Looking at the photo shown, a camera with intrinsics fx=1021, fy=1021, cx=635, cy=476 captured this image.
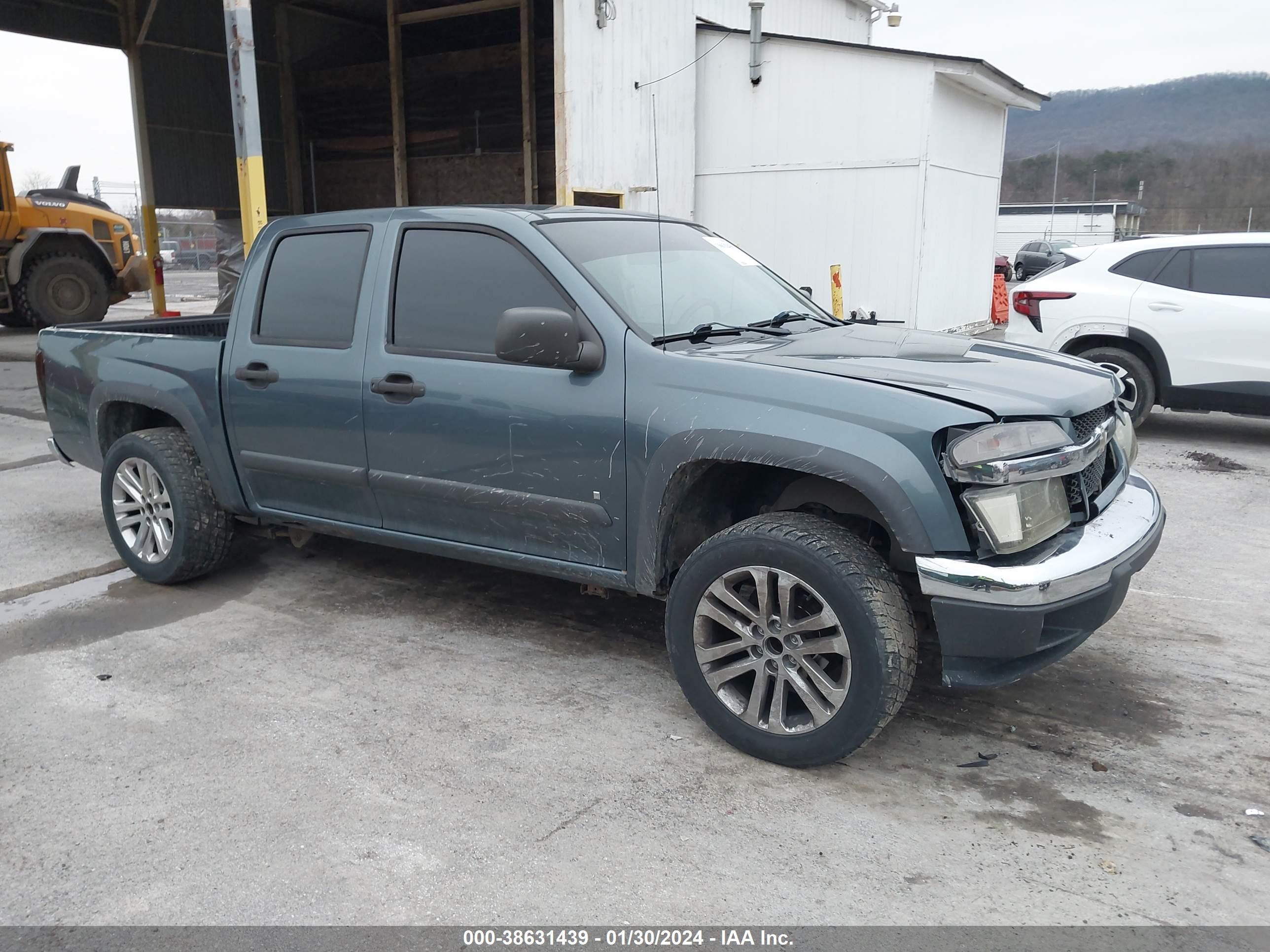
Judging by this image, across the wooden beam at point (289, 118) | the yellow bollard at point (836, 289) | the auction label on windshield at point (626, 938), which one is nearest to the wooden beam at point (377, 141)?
the wooden beam at point (289, 118)

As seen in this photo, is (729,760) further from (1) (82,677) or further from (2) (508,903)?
(1) (82,677)

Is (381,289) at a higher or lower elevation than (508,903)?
higher

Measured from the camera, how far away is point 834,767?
11.0ft

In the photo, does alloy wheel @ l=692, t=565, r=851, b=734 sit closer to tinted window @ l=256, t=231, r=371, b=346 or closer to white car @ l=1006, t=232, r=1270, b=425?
tinted window @ l=256, t=231, r=371, b=346

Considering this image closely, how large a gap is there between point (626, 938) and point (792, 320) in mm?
2626

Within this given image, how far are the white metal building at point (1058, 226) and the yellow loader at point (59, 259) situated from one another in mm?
38738

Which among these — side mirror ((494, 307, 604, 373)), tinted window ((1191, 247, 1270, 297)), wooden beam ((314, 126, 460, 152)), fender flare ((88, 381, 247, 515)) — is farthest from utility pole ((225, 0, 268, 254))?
wooden beam ((314, 126, 460, 152))

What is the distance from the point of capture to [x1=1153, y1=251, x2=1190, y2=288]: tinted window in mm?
8031

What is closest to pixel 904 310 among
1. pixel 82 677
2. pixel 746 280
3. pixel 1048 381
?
pixel 746 280

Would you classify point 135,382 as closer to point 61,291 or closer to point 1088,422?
point 1088,422

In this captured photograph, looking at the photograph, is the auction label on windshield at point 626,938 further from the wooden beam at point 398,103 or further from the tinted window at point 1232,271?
the wooden beam at point 398,103

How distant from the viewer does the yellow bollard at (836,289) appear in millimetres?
12555

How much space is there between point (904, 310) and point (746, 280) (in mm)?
9208

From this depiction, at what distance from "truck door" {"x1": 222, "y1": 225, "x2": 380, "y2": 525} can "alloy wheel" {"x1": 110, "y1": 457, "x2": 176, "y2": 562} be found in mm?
535
